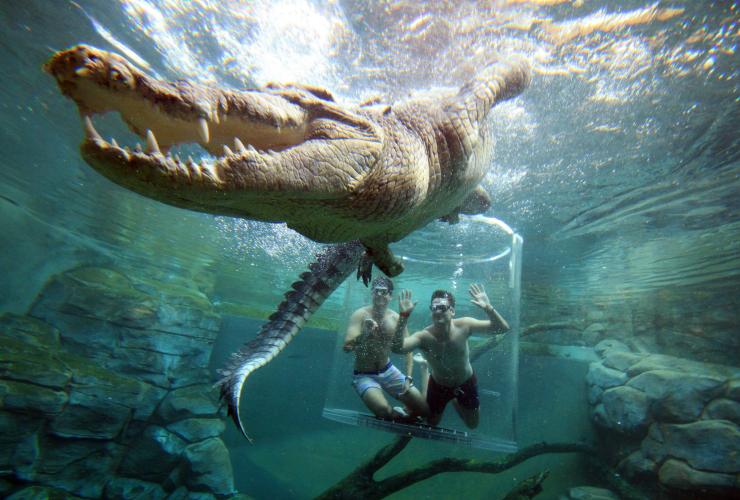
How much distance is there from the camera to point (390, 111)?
2.33 m

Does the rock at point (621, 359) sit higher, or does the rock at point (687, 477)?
the rock at point (621, 359)

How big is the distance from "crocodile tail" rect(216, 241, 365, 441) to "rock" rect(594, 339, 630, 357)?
14.2 m

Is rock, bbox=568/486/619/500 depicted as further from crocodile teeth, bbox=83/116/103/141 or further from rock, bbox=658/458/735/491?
crocodile teeth, bbox=83/116/103/141

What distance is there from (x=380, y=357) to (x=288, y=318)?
9.23 feet

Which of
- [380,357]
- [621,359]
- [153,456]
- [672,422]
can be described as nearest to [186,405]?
[153,456]

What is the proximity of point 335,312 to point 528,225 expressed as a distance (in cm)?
1738

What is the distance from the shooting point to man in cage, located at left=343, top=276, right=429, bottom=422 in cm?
529

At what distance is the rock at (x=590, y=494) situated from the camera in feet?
27.3

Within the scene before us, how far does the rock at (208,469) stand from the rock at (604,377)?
38.8 feet

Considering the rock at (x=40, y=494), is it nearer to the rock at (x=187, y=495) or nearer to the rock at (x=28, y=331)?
the rock at (x=187, y=495)

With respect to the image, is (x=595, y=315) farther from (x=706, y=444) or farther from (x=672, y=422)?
(x=706, y=444)

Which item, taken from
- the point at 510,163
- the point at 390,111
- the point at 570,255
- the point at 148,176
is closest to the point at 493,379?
the point at 510,163

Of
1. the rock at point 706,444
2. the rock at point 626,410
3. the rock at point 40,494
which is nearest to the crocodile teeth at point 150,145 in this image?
the rock at point 40,494

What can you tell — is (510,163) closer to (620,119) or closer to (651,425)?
(620,119)
